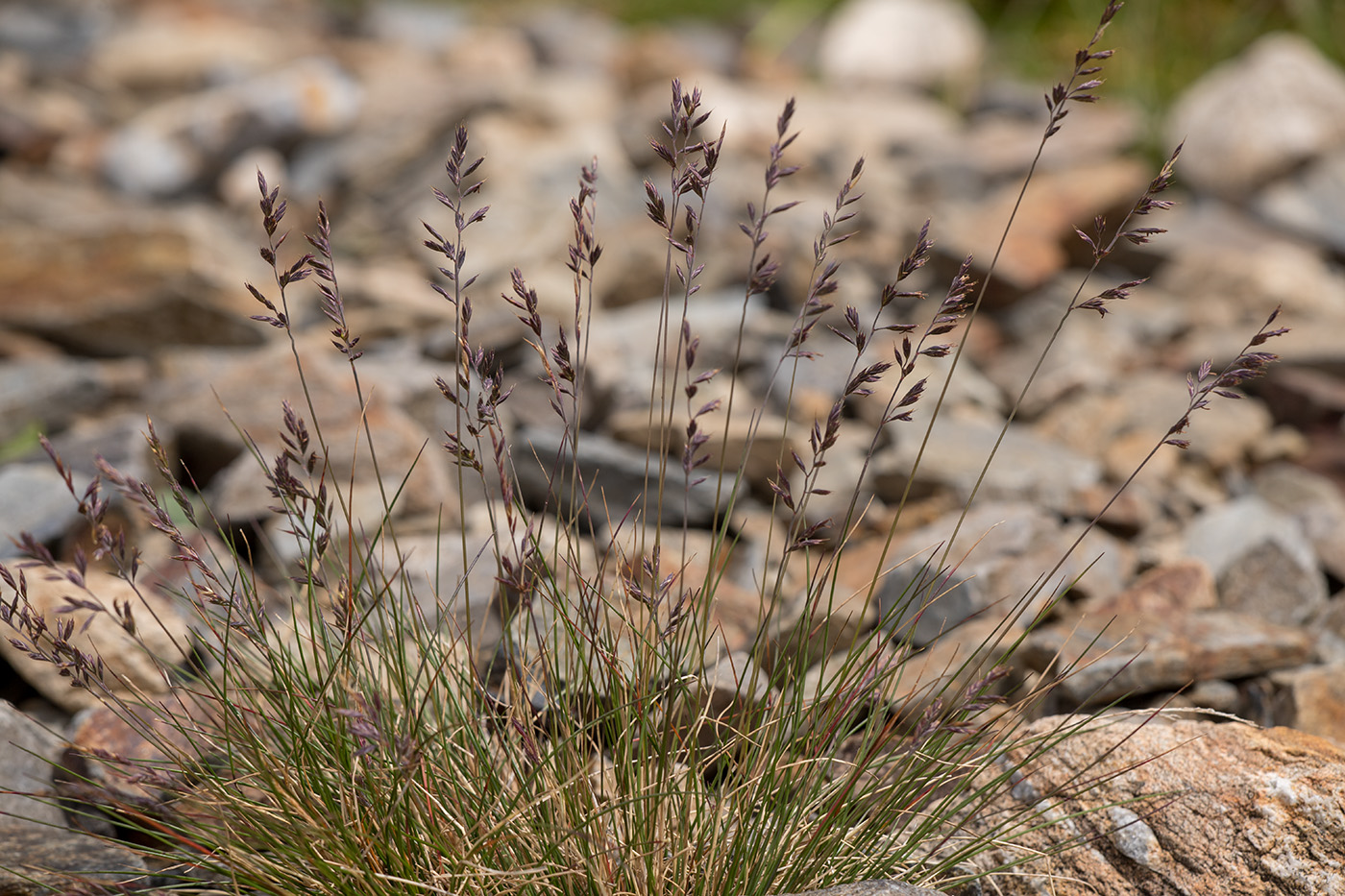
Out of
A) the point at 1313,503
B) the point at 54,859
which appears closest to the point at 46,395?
the point at 54,859

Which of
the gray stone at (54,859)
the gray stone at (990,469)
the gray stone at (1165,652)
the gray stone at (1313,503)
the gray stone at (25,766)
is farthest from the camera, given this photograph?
the gray stone at (990,469)

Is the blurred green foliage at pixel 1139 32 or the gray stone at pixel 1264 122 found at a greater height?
the blurred green foliage at pixel 1139 32

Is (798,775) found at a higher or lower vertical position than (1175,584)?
lower

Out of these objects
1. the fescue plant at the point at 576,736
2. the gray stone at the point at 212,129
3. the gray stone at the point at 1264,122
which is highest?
the gray stone at the point at 212,129

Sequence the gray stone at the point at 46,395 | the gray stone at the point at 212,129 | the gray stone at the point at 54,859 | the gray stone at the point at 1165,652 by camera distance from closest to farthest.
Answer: the gray stone at the point at 54,859
the gray stone at the point at 1165,652
the gray stone at the point at 46,395
the gray stone at the point at 212,129

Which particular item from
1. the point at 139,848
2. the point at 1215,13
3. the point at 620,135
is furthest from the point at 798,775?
the point at 1215,13

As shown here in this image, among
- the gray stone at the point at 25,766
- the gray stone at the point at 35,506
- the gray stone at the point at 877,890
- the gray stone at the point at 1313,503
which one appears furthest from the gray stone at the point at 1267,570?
the gray stone at the point at 35,506

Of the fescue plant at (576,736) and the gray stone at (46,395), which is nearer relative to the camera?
the fescue plant at (576,736)

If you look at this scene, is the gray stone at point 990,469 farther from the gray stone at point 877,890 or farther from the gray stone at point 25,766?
the gray stone at point 25,766

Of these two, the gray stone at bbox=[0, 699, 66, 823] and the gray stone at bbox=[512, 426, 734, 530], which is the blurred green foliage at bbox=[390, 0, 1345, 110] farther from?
the gray stone at bbox=[0, 699, 66, 823]

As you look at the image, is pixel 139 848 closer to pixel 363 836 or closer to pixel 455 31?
pixel 363 836

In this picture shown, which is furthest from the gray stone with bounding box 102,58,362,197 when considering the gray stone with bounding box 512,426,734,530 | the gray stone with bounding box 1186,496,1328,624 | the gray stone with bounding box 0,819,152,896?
the gray stone with bounding box 1186,496,1328,624
